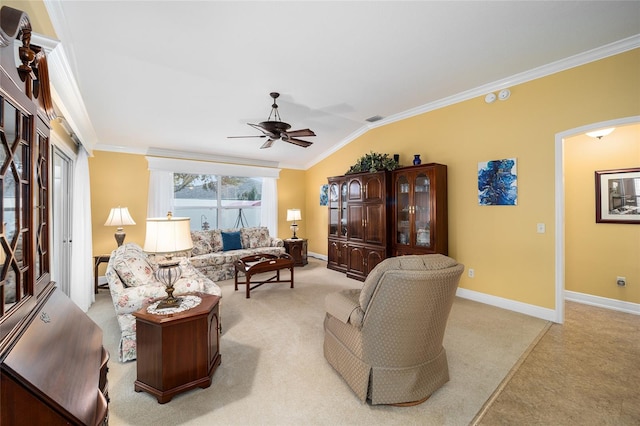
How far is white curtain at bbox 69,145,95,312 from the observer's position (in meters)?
3.54

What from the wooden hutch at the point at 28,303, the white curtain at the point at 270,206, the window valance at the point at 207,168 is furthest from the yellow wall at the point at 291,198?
the wooden hutch at the point at 28,303

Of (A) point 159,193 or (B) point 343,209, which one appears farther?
(B) point 343,209

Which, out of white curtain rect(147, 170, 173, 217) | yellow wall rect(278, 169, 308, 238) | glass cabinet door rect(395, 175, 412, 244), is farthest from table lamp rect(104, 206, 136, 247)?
glass cabinet door rect(395, 175, 412, 244)

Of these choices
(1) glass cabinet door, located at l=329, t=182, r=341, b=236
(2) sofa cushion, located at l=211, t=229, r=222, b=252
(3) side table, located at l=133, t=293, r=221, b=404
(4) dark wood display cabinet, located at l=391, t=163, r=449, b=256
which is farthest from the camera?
(1) glass cabinet door, located at l=329, t=182, r=341, b=236

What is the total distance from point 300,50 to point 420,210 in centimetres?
286

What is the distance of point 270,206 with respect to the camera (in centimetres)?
704

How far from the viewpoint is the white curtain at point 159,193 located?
544 cm

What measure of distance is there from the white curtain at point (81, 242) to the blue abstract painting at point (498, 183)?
18.2ft

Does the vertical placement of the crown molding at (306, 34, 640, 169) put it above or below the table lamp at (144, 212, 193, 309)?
above

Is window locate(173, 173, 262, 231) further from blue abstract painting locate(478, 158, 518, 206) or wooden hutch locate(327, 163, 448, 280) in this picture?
blue abstract painting locate(478, 158, 518, 206)

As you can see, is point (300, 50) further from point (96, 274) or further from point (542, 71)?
point (96, 274)

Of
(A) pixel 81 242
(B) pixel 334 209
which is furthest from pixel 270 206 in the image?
(A) pixel 81 242

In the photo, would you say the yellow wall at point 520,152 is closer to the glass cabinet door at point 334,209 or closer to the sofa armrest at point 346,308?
the glass cabinet door at point 334,209

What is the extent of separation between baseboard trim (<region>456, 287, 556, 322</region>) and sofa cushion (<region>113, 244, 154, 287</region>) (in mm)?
4157
